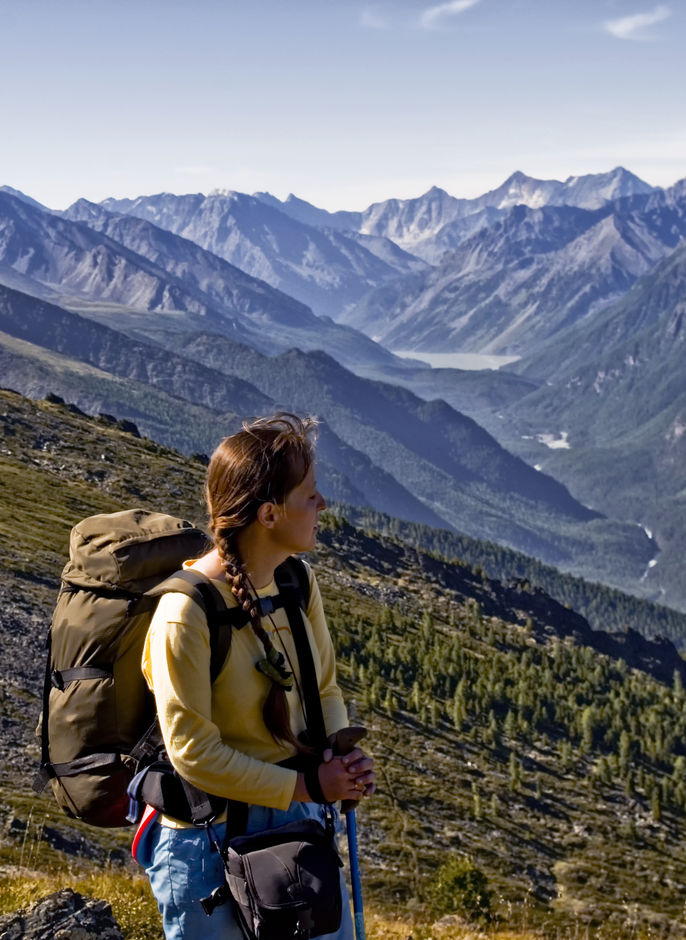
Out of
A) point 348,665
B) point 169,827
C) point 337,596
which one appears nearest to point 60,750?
point 169,827

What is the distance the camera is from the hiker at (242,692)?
863 cm

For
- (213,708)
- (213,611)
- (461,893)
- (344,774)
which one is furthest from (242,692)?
(461,893)

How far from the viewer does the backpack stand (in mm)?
9562

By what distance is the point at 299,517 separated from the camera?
933cm

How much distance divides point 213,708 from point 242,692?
306 millimetres

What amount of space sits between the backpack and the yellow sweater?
0.59m

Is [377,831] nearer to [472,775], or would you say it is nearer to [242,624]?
[472,775]

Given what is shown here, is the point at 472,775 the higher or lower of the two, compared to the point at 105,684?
lower

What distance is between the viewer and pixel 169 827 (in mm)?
8977

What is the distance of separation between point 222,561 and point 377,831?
48.9 meters

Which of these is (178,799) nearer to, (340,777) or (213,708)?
(213,708)

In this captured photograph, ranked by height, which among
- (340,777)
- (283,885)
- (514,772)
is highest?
(340,777)

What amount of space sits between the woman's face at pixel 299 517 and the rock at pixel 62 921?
6.38 m

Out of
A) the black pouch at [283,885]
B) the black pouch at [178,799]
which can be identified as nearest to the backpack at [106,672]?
the black pouch at [178,799]
